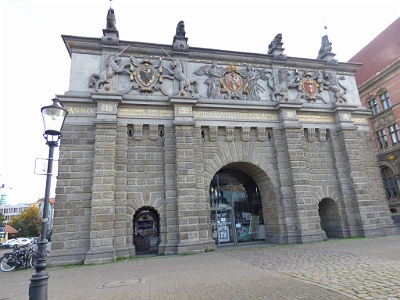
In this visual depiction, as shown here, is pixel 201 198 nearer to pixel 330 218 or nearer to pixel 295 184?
pixel 295 184

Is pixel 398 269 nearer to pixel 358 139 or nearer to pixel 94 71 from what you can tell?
pixel 358 139

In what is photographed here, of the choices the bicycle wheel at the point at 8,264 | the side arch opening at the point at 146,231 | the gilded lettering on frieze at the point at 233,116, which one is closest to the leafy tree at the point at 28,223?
the side arch opening at the point at 146,231

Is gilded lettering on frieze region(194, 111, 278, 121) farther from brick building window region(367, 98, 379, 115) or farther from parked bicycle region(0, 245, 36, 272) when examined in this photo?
brick building window region(367, 98, 379, 115)

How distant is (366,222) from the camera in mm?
16562

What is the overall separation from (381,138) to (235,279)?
104 ft

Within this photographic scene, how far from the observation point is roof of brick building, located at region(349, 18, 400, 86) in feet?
101

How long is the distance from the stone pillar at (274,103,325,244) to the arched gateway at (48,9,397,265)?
64 mm

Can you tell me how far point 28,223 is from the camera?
64250 millimetres

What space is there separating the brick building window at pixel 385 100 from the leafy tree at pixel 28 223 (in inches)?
2700

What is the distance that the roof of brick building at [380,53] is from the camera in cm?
3077

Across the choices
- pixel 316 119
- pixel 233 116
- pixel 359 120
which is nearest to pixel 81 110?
pixel 233 116

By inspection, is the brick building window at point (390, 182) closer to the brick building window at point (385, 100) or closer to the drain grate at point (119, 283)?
the brick building window at point (385, 100)

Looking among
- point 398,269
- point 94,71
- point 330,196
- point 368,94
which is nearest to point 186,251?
point 398,269

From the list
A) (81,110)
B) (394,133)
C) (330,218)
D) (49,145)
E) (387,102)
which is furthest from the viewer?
(387,102)
